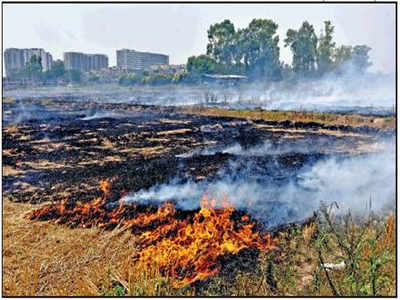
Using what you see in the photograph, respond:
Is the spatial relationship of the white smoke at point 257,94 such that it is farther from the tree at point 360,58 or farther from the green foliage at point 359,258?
the green foliage at point 359,258

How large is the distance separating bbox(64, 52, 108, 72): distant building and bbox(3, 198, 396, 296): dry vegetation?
4.62ft

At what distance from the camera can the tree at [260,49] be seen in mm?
3127

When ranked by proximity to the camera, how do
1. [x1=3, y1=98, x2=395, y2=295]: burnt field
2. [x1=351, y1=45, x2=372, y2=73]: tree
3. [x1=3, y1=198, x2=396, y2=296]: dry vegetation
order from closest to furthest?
[x1=3, y1=198, x2=396, y2=296]: dry vegetation
[x1=3, y1=98, x2=395, y2=295]: burnt field
[x1=351, y1=45, x2=372, y2=73]: tree

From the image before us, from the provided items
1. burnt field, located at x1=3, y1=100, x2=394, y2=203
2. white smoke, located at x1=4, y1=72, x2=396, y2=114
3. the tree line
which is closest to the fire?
burnt field, located at x1=3, y1=100, x2=394, y2=203

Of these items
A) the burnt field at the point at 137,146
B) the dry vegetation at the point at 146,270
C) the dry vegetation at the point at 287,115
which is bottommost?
the dry vegetation at the point at 146,270

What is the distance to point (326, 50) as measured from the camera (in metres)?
3.36

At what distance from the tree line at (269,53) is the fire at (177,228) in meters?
1.33

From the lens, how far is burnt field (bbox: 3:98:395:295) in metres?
2.62

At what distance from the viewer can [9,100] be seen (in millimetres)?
3178

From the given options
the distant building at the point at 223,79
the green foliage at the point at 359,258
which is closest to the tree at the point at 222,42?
the distant building at the point at 223,79

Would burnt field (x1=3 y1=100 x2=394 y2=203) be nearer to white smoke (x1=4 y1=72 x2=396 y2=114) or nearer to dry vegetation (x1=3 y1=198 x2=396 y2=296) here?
white smoke (x1=4 y1=72 x2=396 y2=114)

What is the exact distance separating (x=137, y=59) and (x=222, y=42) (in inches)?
32.8

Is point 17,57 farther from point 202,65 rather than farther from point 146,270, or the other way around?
point 146,270

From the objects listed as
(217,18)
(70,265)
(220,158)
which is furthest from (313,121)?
(70,265)
